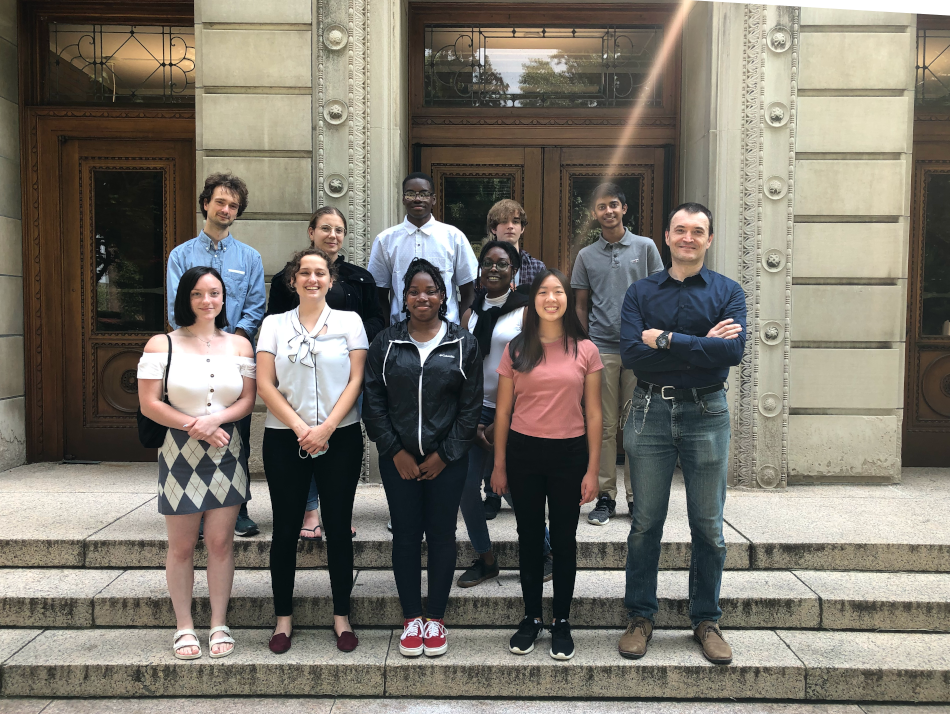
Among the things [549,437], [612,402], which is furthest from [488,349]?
[612,402]

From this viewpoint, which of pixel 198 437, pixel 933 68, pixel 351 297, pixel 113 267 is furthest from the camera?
pixel 113 267

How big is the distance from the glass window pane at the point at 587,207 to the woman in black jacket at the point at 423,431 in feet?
11.4

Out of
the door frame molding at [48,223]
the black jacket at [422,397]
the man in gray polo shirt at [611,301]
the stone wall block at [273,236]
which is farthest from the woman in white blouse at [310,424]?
the door frame molding at [48,223]

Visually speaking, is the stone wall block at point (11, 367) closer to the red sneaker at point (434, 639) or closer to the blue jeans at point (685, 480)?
the red sneaker at point (434, 639)

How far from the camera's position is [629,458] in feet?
12.3

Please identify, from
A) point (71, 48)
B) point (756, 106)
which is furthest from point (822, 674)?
point (71, 48)

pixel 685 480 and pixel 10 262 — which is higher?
pixel 10 262

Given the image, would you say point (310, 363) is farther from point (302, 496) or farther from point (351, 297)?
point (351, 297)

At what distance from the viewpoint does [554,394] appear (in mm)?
3582

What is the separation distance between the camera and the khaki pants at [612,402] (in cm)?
507

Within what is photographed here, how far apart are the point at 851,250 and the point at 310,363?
468 centimetres

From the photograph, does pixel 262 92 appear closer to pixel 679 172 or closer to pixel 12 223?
pixel 12 223

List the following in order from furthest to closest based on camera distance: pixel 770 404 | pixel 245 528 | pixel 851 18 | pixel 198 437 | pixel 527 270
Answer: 1. pixel 770 404
2. pixel 851 18
3. pixel 527 270
4. pixel 245 528
5. pixel 198 437

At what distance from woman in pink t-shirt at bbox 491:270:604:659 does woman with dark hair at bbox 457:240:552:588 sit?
0.98 ft
